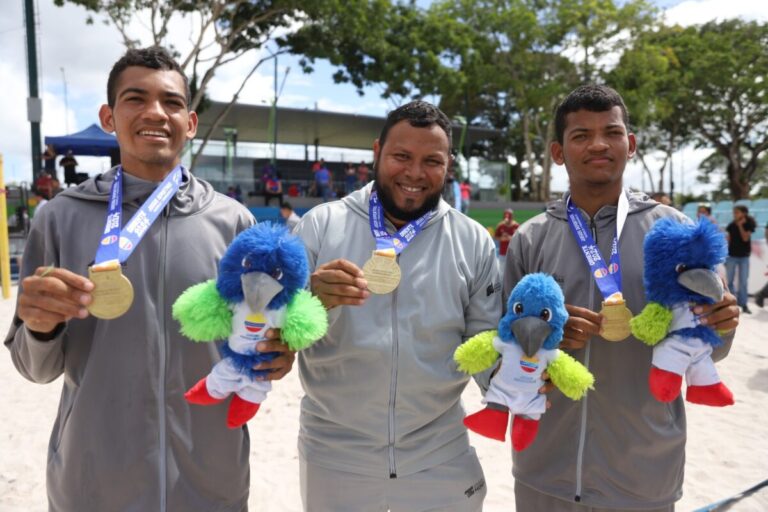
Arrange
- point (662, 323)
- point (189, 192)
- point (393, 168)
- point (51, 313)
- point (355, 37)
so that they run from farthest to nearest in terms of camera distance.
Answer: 1. point (355, 37)
2. point (393, 168)
3. point (189, 192)
4. point (662, 323)
5. point (51, 313)

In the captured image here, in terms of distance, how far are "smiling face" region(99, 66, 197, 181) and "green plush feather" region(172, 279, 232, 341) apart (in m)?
0.62

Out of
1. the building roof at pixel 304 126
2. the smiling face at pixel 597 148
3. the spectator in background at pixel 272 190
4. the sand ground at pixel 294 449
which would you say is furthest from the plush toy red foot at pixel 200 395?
the building roof at pixel 304 126

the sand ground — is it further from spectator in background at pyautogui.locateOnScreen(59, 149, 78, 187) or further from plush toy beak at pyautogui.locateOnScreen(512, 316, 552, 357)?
spectator in background at pyautogui.locateOnScreen(59, 149, 78, 187)

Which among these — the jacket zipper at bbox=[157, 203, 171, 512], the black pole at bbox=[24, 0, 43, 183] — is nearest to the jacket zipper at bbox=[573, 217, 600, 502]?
the jacket zipper at bbox=[157, 203, 171, 512]

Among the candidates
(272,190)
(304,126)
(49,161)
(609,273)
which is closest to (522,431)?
(609,273)

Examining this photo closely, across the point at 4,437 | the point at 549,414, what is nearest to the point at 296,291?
the point at 549,414

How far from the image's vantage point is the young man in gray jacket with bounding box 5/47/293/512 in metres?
2.00

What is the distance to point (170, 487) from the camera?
2027 millimetres

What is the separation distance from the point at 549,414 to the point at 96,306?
6.24 feet

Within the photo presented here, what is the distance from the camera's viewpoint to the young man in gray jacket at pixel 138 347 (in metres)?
2.00

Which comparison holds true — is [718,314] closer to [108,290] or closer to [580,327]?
[580,327]

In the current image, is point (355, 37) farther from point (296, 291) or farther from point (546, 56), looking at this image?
point (296, 291)

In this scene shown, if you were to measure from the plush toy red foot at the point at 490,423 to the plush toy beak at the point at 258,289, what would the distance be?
866 millimetres

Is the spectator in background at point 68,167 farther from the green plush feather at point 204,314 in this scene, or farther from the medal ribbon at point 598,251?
the medal ribbon at point 598,251
